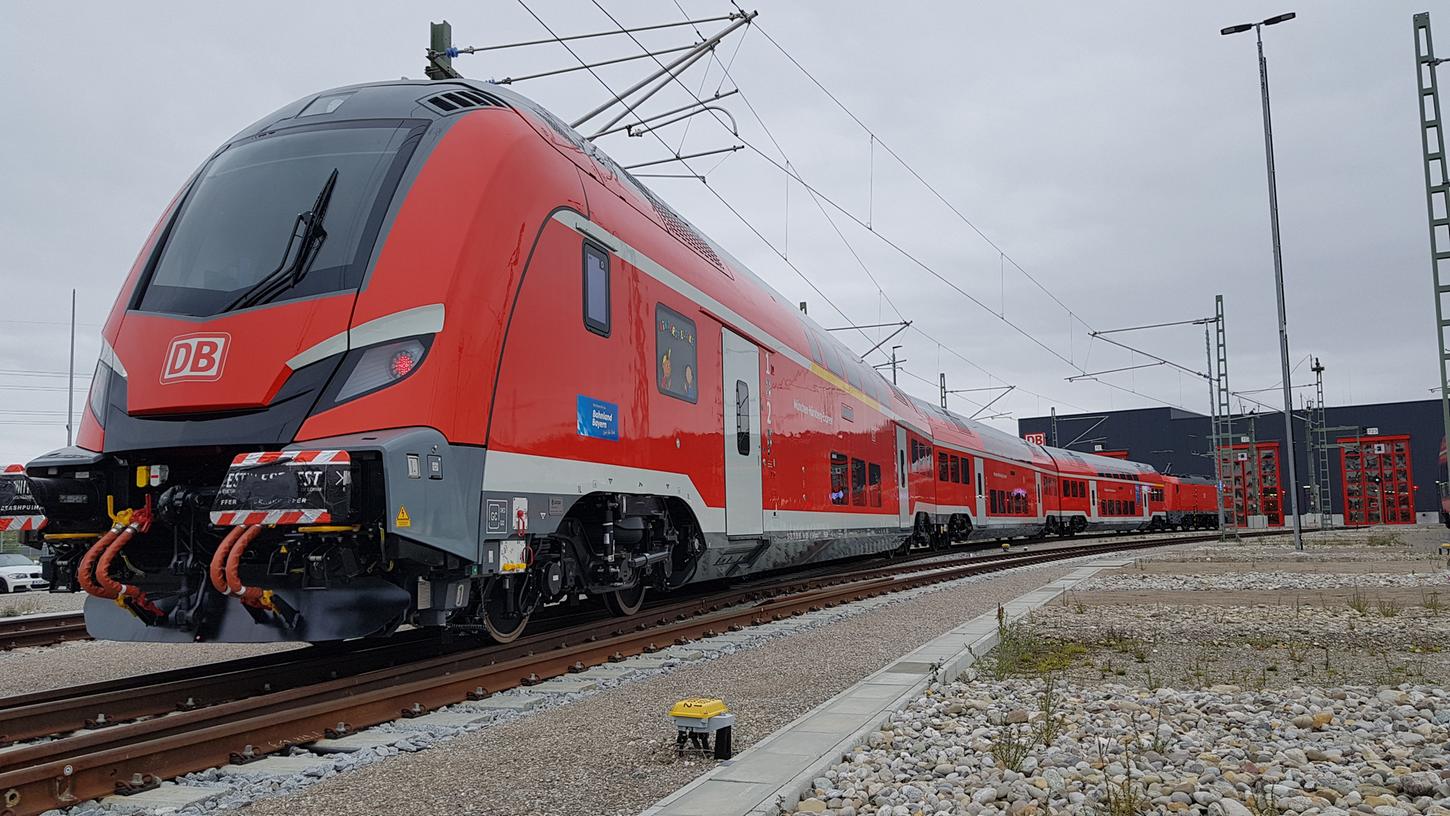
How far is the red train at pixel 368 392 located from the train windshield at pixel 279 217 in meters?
0.02

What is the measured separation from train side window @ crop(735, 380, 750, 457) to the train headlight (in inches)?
211

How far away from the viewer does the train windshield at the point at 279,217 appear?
639cm

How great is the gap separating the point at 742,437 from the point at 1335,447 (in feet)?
203

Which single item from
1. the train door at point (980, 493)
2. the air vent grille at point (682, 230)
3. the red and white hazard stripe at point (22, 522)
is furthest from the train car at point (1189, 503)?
the red and white hazard stripe at point (22, 522)

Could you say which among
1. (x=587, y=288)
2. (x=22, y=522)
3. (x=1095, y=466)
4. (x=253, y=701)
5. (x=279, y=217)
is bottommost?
(x=253, y=701)

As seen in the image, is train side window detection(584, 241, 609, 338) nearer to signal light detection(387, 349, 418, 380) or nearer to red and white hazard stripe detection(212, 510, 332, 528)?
signal light detection(387, 349, 418, 380)

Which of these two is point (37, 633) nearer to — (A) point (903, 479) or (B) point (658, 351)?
(B) point (658, 351)

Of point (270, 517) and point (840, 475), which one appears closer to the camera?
point (270, 517)

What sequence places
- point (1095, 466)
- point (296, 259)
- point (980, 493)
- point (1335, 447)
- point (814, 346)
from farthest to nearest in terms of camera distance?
point (1335, 447) → point (1095, 466) → point (980, 493) → point (814, 346) → point (296, 259)

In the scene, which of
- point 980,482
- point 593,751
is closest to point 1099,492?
point 980,482

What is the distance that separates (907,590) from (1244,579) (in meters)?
4.92

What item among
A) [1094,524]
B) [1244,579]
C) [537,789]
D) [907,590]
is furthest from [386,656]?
[1094,524]

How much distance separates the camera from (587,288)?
7.95 meters

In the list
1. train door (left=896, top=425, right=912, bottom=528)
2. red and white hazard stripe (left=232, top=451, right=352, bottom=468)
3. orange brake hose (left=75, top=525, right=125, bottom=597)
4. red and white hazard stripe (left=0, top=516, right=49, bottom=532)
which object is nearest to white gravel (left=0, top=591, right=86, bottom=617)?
red and white hazard stripe (left=0, top=516, right=49, bottom=532)
